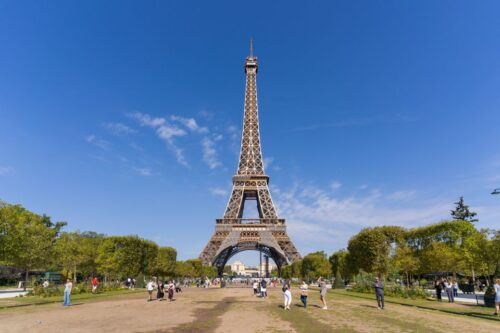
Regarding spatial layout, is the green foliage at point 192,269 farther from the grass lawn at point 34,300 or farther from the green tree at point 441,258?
the grass lawn at point 34,300

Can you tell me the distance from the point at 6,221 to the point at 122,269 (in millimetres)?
17752

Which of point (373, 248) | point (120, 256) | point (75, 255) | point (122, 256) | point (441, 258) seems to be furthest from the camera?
point (75, 255)

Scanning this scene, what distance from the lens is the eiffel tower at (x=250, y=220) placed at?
8681cm

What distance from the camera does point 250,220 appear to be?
3762 inches

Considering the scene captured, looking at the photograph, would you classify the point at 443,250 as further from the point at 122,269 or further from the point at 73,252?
the point at 73,252

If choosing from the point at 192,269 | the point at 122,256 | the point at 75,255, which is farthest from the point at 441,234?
the point at 75,255

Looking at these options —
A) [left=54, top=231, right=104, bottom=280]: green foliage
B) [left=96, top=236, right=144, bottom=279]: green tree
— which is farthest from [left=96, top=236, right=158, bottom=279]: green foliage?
[left=54, top=231, right=104, bottom=280]: green foliage

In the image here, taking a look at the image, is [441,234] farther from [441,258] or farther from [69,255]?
[69,255]

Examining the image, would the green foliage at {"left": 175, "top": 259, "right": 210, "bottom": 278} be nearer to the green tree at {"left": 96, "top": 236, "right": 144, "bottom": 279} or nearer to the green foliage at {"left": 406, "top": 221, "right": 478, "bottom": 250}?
the green tree at {"left": 96, "top": 236, "right": 144, "bottom": 279}

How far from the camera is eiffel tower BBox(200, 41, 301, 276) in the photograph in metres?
86.8

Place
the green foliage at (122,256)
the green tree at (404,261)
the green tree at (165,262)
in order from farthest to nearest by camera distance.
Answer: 1. the green tree at (165,262)
2. the green foliage at (122,256)
3. the green tree at (404,261)

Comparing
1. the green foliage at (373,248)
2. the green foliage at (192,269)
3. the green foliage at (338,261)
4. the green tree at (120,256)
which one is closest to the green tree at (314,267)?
the green foliage at (338,261)

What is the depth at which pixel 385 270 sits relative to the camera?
4559cm

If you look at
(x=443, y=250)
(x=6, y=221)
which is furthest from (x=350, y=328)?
(x=443, y=250)
